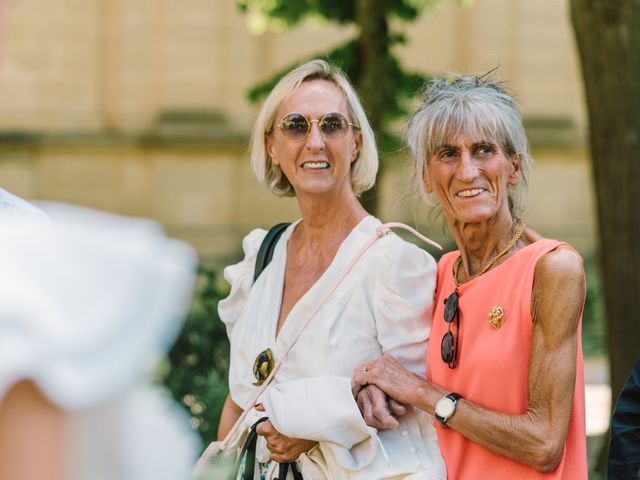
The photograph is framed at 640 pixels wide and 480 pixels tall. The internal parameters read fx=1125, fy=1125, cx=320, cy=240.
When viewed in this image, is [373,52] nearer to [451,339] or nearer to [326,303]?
[326,303]

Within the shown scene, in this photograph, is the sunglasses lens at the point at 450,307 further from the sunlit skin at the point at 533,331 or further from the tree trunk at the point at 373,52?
the tree trunk at the point at 373,52

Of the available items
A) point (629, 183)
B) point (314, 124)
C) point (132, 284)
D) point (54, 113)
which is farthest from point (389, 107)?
point (54, 113)

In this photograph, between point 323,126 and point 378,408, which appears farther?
point 323,126

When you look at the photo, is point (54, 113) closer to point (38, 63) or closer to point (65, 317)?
point (38, 63)

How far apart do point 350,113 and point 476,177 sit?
674 mm

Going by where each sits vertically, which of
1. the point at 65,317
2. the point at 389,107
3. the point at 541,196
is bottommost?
the point at 541,196

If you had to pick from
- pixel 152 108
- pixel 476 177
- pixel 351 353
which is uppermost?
pixel 476 177

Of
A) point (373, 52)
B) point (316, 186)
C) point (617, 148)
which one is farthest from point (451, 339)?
point (373, 52)

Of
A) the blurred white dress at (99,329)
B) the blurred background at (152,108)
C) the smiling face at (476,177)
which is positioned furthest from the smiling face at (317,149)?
the blurred background at (152,108)

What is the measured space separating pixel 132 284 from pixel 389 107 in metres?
6.78

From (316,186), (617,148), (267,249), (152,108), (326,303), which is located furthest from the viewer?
(152,108)

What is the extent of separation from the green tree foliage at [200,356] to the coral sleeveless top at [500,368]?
141 inches

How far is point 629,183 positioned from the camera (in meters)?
6.99

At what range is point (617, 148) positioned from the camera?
7023 millimetres
